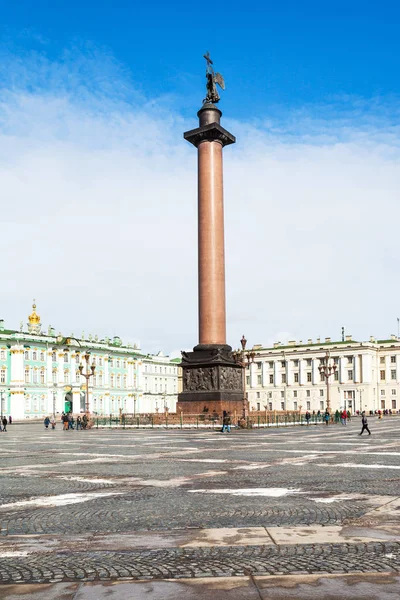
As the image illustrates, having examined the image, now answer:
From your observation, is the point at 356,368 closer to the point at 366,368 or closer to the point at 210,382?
the point at 366,368

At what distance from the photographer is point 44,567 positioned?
6.86 metres

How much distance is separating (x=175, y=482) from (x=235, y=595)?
28.9 feet

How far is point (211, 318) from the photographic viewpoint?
50.5 m

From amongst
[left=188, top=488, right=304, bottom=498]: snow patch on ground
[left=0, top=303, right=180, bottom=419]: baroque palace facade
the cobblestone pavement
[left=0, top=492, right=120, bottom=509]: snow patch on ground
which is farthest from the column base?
[left=0, top=303, right=180, bottom=419]: baroque palace facade

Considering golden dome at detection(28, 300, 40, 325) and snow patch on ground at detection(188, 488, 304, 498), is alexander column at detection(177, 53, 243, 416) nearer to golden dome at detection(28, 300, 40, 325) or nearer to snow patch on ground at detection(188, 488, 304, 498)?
snow patch on ground at detection(188, 488, 304, 498)

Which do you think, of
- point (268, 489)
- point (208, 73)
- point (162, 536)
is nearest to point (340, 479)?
point (268, 489)

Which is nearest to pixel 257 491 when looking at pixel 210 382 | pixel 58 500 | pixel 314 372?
pixel 58 500

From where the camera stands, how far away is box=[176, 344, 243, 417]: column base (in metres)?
48.9

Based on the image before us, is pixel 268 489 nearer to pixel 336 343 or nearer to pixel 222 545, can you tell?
pixel 222 545

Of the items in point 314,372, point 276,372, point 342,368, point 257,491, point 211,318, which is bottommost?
point 257,491

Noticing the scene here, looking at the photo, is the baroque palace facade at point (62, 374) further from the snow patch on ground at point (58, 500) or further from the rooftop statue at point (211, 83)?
the snow patch on ground at point (58, 500)

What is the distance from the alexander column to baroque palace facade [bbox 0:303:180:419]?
49453 mm

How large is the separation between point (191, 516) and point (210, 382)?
130 ft

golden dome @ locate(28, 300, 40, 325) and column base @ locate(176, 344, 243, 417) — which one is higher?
golden dome @ locate(28, 300, 40, 325)
